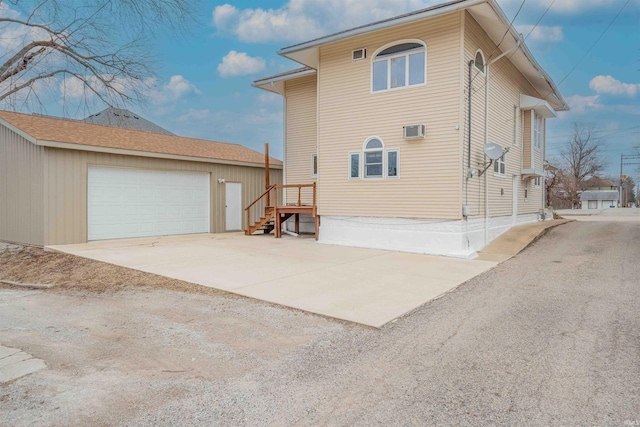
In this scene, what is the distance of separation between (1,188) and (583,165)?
167 ft

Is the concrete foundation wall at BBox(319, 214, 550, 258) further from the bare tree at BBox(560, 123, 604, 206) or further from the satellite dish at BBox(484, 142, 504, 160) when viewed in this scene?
the bare tree at BBox(560, 123, 604, 206)

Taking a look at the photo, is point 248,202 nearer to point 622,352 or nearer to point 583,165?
point 622,352

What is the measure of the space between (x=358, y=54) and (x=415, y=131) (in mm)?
2980

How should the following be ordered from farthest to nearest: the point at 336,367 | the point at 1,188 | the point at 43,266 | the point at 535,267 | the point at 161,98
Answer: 1. the point at 1,188
2. the point at 161,98
3. the point at 43,266
4. the point at 535,267
5. the point at 336,367

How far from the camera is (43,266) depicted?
8.65 meters

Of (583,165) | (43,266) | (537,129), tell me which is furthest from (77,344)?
(583,165)

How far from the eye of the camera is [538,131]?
15.2 m

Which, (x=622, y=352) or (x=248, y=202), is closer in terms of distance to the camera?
(x=622, y=352)

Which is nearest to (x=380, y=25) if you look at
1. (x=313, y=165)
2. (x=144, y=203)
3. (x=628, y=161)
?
(x=313, y=165)

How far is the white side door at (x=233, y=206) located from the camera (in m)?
15.4

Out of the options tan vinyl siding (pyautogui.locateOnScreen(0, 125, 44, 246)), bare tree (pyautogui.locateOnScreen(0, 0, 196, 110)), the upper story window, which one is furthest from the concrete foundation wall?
tan vinyl siding (pyautogui.locateOnScreen(0, 125, 44, 246))

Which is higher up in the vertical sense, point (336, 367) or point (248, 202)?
point (248, 202)

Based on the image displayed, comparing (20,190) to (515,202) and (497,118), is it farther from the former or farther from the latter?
(515,202)

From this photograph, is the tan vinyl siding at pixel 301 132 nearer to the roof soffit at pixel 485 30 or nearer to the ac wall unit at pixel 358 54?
the roof soffit at pixel 485 30
